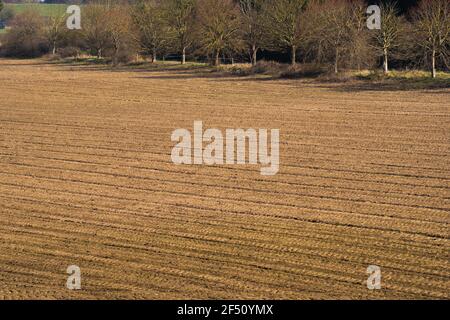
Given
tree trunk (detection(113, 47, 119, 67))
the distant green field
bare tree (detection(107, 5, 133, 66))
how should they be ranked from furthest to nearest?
the distant green field → bare tree (detection(107, 5, 133, 66)) → tree trunk (detection(113, 47, 119, 67))

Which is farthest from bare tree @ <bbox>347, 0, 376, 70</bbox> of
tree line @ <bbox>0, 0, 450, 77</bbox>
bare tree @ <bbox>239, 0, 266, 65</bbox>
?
bare tree @ <bbox>239, 0, 266, 65</bbox>

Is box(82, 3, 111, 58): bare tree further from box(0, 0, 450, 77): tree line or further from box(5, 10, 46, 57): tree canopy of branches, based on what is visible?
box(5, 10, 46, 57): tree canopy of branches

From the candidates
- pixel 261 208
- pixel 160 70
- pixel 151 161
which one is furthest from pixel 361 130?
pixel 160 70

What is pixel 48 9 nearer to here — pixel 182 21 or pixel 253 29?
pixel 182 21

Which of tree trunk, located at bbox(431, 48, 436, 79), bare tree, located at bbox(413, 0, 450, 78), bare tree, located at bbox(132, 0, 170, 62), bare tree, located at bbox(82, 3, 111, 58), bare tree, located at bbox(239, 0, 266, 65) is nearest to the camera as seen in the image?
tree trunk, located at bbox(431, 48, 436, 79)

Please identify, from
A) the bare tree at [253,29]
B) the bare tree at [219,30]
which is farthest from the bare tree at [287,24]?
the bare tree at [219,30]
